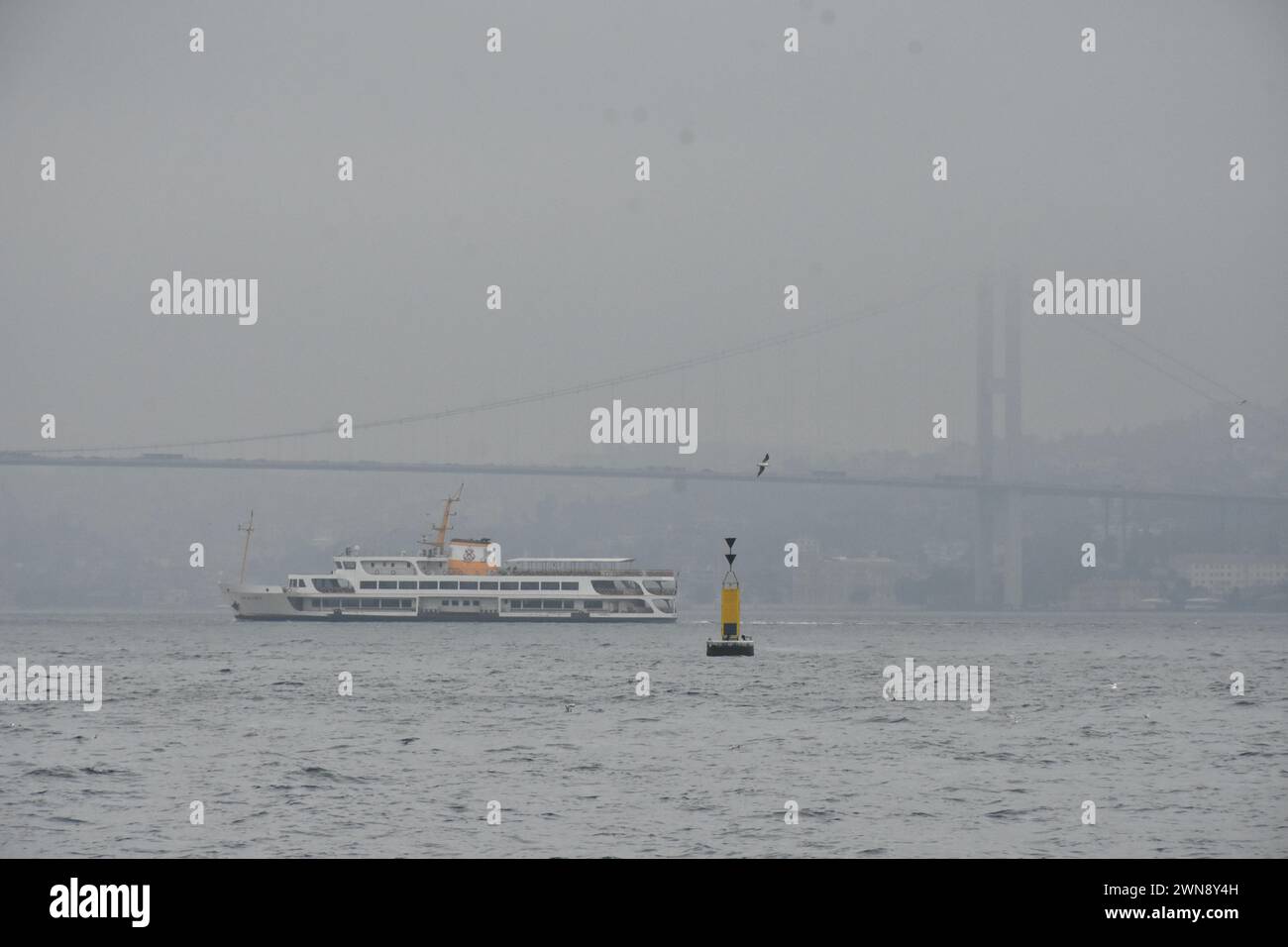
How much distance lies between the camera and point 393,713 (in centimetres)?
3086

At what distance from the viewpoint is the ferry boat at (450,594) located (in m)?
80.9

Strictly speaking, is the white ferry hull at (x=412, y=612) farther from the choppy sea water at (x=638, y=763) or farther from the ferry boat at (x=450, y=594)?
the choppy sea water at (x=638, y=763)

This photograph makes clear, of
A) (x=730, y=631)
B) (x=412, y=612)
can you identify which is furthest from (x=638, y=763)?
(x=412, y=612)

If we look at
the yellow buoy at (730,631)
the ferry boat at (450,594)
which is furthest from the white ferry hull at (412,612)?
the yellow buoy at (730,631)

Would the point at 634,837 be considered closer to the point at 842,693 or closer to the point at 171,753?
the point at 171,753

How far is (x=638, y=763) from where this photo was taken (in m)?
22.8

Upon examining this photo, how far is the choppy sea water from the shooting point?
16.8m

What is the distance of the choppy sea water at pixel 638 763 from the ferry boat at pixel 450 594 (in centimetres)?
3220

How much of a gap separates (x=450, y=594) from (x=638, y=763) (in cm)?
5985

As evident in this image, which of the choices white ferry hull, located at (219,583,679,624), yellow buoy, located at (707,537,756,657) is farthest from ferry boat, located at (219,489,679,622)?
yellow buoy, located at (707,537,756,657)

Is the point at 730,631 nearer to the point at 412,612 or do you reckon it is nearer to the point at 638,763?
the point at 638,763

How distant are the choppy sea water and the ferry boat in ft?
106

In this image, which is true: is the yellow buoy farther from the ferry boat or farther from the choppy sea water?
the ferry boat

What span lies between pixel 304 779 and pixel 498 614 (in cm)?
6053
